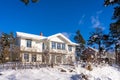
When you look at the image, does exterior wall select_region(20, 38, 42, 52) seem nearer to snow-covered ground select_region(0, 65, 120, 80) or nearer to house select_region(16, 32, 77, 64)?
house select_region(16, 32, 77, 64)

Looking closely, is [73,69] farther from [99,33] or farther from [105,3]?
[99,33]

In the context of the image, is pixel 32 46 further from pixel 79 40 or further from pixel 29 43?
pixel 79 40

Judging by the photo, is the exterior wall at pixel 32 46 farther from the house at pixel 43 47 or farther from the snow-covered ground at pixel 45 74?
the snow-covered ground at pixel 45 74

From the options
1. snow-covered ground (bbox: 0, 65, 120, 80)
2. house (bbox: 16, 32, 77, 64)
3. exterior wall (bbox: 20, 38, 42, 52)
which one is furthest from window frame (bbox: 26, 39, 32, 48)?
snow-covered ground (bbox: 0, 65, 120, 80)

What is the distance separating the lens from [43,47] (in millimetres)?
36750

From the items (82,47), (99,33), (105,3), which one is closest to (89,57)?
(105,3)

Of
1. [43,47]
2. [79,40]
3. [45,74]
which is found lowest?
[45,74]

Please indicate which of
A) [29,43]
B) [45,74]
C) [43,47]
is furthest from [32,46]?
[45,74]

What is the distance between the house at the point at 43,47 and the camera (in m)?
33.9

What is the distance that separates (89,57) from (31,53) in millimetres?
14013

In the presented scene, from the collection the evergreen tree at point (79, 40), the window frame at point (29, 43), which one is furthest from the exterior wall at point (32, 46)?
the evergreen tree at point (79, 40)

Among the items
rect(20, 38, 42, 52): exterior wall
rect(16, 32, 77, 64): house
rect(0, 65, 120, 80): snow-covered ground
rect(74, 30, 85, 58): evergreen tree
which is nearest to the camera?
rect(0, 65, 120, 80): snow-covered ground

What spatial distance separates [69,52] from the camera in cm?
4009

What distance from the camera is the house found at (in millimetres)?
33906
